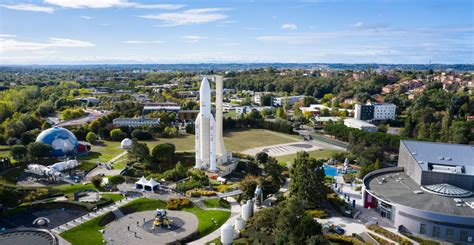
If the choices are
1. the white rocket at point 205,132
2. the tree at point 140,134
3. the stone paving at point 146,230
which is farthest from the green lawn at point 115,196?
the tree at point 140,134

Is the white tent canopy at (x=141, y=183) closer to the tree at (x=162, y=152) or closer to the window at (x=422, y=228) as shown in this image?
the tree at (x=162, y=152)

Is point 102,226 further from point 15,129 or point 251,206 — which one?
point 15,129

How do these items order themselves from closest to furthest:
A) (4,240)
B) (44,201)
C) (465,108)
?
(4,240) → (44,201) → (465,108)

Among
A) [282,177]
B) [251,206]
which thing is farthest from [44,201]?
[282,177]

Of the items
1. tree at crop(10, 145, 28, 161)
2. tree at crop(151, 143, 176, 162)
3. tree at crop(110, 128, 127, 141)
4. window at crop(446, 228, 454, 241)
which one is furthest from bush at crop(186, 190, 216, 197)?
tree at crop(110, 128, 127, 141)

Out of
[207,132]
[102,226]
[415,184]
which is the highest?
[207,132]

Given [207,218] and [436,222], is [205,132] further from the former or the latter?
[436,222]
